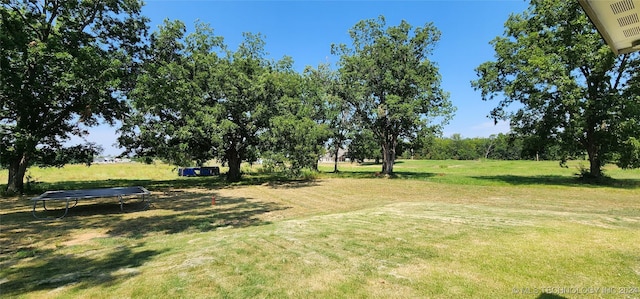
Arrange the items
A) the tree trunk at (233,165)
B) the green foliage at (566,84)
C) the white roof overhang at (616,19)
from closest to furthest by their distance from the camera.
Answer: the white roof overhang at (616,19), the green foliage at (566,84), the tree trunk at (233,165)

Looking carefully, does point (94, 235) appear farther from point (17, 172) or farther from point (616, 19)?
point (17, 172)

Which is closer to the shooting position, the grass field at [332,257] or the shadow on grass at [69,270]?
the grass field at [332,257]

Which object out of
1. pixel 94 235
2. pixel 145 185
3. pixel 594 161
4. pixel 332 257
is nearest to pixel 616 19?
pixel 332 257

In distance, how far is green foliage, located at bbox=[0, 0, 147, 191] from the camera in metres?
12.6

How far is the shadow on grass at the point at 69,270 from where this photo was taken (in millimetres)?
3904

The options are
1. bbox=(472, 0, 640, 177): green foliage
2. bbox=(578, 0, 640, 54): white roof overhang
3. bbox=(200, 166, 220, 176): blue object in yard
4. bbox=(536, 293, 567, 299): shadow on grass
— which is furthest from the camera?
bbox=(200, 166, 220, 176): blue object in yard

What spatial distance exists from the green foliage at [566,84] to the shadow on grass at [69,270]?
2160 centimetres

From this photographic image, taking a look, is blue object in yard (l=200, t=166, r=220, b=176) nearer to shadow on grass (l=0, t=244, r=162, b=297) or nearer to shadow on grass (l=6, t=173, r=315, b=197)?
shadow on grass (l=6, t=173, r=315, b=197)

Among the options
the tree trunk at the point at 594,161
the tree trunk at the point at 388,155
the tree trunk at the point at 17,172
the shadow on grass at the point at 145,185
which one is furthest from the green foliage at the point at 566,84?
the tree trunk at the point at 17,172

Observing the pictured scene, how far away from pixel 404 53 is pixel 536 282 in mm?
26442

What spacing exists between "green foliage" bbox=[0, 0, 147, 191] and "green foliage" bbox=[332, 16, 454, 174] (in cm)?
1745

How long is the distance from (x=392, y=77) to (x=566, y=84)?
490 inches

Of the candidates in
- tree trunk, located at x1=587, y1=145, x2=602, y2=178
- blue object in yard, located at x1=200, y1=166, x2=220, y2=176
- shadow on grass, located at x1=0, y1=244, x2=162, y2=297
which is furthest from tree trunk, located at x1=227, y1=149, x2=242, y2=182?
tree trunk, located at x1=587, y1=145, x2=602, y2=178

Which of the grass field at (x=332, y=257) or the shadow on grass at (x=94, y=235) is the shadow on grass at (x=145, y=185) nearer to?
the shadow on grass at (x=94, y=235)
